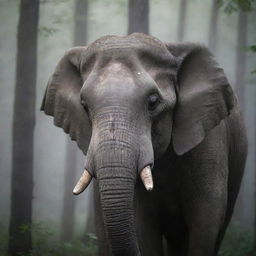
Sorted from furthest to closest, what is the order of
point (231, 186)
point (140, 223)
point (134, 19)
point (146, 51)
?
point (134, 19), point (231, 186), point (140, 223), point (146, 51)

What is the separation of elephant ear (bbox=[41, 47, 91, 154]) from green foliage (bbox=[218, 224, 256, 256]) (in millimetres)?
7415

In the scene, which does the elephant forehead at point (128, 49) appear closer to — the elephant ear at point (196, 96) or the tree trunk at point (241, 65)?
the elephant ear at point (196, 96)

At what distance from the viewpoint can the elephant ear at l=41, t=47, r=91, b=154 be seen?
5747mm

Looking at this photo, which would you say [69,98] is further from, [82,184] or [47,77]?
[47,77]

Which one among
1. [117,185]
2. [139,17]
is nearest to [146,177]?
[117,185]

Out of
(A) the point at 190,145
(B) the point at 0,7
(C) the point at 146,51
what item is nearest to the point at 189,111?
(A) the point at 190,145

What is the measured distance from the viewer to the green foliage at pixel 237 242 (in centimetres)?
1270

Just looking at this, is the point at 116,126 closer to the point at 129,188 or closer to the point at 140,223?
the point at 129,188

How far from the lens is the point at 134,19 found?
11.4m

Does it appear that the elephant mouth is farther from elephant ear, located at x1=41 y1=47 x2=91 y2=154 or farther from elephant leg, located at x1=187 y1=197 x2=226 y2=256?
elephant leg, located at x1=187 y1=197 x2=226 y2=256

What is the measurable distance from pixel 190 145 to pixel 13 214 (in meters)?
5.59

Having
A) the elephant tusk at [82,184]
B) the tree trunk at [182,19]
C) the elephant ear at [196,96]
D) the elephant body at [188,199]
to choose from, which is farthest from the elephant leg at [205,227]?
the tree trunk at [182,19]

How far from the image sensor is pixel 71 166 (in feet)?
56.2

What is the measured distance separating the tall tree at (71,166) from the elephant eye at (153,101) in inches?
405
